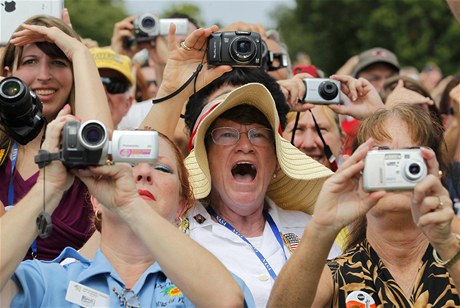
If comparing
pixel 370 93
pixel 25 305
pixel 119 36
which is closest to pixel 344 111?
pixel 370 93

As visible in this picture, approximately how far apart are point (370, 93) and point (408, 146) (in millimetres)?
1307

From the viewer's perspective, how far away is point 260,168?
5070 millimetres

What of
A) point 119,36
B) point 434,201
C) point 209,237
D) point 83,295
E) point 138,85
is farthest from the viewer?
point 138,85

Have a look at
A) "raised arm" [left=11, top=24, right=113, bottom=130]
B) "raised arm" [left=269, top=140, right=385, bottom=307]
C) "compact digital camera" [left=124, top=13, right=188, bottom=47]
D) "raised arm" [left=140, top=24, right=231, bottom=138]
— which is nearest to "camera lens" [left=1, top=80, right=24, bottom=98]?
"raised arm" [left=11, top=24, right=113, bottom=130]

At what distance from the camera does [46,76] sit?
17.5 ft

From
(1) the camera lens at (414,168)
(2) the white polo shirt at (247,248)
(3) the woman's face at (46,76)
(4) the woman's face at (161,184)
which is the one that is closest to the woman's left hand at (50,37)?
(3) the woman's face at (46,76)

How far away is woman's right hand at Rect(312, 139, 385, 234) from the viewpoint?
12.9 ft

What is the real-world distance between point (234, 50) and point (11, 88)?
4.15ft

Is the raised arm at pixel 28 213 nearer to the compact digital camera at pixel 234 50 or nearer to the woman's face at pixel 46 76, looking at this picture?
the woman's face at pixel 46 76

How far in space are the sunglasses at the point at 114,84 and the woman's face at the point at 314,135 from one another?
1.78m

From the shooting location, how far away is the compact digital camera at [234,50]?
5.29 metres

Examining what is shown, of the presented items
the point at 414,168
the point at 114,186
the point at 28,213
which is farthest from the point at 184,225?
the point at 414,168

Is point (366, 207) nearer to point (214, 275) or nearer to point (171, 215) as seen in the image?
point (214, 275)

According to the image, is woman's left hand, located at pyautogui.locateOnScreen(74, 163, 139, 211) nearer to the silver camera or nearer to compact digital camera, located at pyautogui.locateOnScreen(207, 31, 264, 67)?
compact digital camera, located at pyautogui.locateOnScreen(207, 31, 264, 67)
